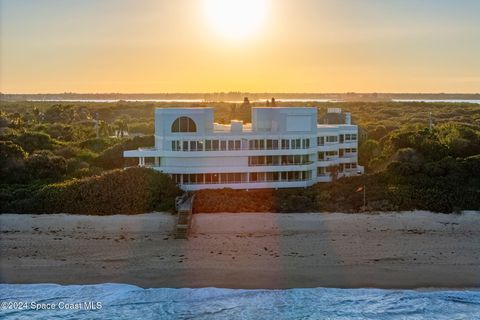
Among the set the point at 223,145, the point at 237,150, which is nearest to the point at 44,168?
the point at 223,145

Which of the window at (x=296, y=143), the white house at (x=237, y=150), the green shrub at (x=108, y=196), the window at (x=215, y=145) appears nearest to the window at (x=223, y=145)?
the white house at (x=237, y=150)

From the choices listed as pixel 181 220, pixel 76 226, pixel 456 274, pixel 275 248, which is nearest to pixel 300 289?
pixel 275 248

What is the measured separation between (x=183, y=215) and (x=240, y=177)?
5643 millimetres

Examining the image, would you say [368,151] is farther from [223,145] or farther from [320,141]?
[223,145]

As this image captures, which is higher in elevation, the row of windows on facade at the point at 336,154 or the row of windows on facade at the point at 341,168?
the row of windows on facade at the point at 336,154

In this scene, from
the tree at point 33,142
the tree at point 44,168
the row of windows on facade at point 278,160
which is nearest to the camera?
the row of windows on facade at point 278,160

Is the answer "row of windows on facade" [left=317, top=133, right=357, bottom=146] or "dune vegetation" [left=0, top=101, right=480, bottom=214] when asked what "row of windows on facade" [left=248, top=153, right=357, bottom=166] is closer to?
"dune vegetation" [left=0, top=101, right=480, bottom=214]

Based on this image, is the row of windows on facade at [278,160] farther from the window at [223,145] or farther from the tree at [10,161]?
the tree at [10,161]

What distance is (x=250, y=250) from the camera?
25.1m

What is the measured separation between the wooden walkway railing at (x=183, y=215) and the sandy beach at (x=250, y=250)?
0.42 m

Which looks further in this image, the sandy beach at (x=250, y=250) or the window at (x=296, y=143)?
the window at (x=296, y=143)

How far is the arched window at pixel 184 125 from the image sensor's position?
32.8 metres

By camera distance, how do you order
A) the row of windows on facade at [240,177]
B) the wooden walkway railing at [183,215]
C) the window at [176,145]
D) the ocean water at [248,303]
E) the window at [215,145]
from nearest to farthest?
the ocean water at [248,303] → the wooden walkway railing at [183,215] → the row of windows on facade at [240,177] → the window at [176,145] → the window at [215,145]

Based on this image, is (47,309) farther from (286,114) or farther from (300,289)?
(286,114)
